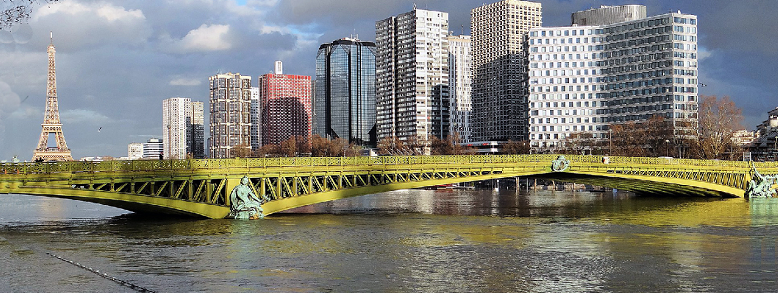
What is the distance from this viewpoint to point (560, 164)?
96812 mm

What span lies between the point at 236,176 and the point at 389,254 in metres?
25.0

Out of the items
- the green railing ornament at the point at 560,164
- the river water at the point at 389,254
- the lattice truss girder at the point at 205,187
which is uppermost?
the green railing ornament at the point at 560,164

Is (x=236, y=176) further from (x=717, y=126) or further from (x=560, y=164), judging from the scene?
(x=717, y=126)

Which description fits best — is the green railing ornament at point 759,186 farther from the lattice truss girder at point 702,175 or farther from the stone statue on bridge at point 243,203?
the stone statue on bridge at point 243,203

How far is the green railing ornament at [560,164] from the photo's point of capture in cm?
9644

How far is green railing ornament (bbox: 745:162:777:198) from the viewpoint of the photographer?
12825 cm

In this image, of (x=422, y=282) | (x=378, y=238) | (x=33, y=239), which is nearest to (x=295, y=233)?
(x=378, y=238)

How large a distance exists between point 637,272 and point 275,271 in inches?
727

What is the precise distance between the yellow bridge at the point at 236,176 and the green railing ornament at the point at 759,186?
30.3m

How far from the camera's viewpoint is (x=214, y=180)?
75875mm

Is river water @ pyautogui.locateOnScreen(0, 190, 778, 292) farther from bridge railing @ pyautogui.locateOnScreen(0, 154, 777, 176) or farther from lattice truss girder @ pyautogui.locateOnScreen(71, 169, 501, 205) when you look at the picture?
bridge railing @ pyautogui.locateOnScreen(0, 154, 777, 176)

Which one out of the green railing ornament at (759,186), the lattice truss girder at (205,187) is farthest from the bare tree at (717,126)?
the lattice truss girder at (205,187)

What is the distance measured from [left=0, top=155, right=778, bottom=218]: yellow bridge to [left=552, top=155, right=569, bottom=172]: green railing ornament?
0.94ft

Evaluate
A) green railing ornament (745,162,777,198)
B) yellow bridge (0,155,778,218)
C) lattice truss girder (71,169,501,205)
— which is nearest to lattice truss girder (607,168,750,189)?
green railing ornament (745,162,777,198)
